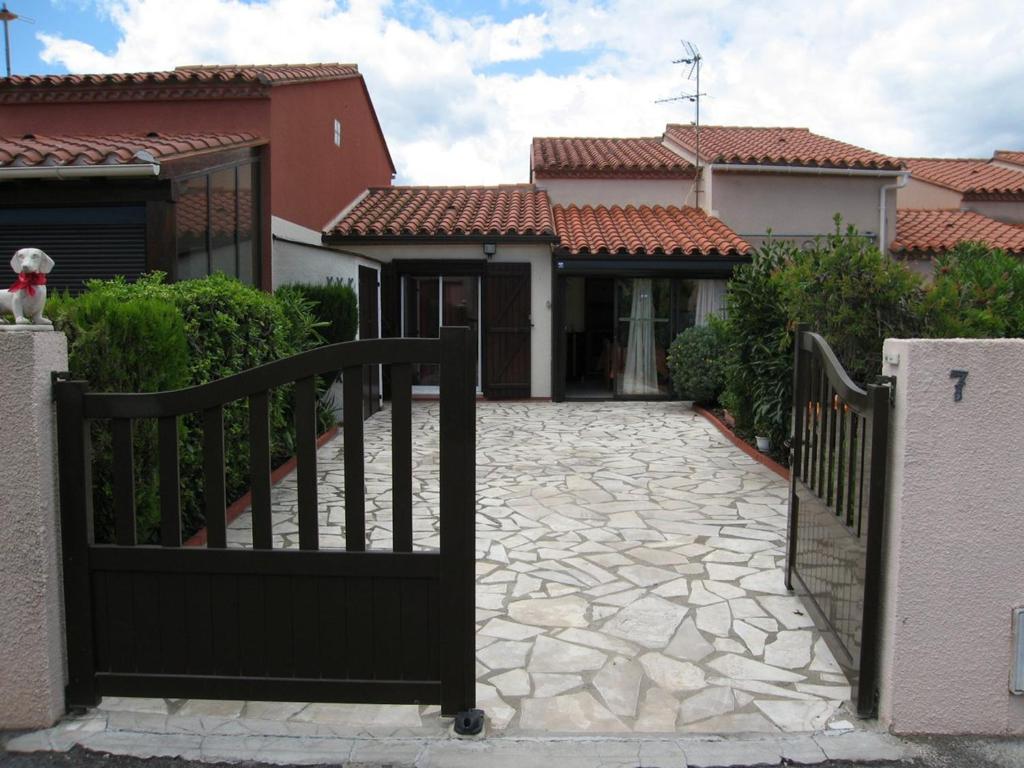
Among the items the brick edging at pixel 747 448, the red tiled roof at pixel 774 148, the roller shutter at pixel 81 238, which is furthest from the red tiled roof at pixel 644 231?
the roller shutter at pixel 81 238

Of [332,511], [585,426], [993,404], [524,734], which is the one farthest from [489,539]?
[585,426]

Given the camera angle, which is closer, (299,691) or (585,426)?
(299,691)

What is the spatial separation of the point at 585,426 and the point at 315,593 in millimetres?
8951

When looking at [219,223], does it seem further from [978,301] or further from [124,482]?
[978,301]

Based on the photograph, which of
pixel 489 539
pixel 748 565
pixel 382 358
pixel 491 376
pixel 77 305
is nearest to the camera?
pixel 382 358

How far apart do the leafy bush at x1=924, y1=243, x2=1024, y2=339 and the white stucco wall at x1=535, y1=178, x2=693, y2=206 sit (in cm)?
1040

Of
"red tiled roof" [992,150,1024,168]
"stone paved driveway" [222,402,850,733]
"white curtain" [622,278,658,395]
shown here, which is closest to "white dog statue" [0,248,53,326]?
"stone paved driveway" [222,402,850,733]

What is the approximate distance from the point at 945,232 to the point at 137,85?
1580 centimetres

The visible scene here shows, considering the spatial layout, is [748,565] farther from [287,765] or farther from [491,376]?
[491,376]

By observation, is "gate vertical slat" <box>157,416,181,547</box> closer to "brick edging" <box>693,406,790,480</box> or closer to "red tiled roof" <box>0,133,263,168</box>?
"red tiled roof" <box>0,133,263,168</box>

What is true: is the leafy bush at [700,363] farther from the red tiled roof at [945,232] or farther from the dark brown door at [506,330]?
the red tiled roof at [945,232]

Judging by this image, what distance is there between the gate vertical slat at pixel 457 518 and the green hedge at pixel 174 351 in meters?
2.68

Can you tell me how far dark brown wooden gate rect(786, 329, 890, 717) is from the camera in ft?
11.5

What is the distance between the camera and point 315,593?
351 centimetres
